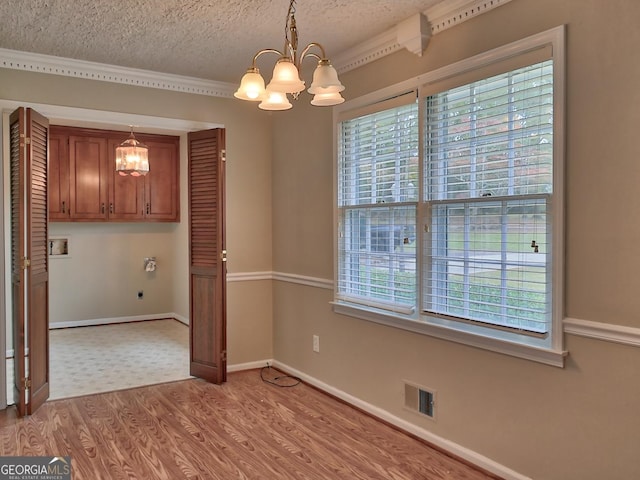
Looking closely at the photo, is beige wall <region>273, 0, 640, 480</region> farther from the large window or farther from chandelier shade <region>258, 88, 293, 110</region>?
chandelier shade <region>258, 88, 293, 110</region>

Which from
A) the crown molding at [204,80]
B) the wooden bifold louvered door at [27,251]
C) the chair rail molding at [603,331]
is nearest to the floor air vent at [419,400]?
the chair rail molding at [603,331]

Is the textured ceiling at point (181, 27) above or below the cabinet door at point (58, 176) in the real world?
above

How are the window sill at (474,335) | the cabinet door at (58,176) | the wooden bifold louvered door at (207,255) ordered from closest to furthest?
the window sill at (474,335) < the wooden bifold louvered door at (207,255) < the cabinet door at (58,176)

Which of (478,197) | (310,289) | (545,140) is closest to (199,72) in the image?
→ (310,289)

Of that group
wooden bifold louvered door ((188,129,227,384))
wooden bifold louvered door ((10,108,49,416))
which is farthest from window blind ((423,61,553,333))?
wooden bifold louvered door ((10,108,49,416))

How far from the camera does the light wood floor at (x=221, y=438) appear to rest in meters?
2.71

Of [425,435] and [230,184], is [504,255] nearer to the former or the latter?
[425,435]

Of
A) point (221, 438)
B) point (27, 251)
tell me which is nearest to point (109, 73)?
point (27, 251)

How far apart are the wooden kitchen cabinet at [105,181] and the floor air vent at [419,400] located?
446 centimetres

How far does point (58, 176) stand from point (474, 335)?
17.3 feet

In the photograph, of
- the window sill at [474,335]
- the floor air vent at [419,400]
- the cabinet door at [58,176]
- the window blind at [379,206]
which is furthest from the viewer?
the cabinet door at [58,176]

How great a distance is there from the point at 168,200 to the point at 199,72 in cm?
284

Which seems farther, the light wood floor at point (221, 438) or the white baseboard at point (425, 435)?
the light wood floor at point (221, 438)

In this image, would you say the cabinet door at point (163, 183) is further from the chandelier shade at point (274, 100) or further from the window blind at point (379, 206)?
the chandelier shade at point (274, 100)
